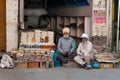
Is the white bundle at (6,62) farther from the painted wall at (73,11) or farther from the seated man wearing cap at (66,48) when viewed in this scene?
the painted wall at (73,11)

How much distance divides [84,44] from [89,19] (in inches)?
71.6

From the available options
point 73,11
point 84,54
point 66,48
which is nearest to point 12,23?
point 66,48

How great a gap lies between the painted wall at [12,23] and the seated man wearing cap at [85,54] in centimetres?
244

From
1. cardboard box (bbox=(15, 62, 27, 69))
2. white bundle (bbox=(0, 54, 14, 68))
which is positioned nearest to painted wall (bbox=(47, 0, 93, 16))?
cardboard box (bbox=(15, 62, 27, 69))

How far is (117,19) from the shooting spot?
544 inches

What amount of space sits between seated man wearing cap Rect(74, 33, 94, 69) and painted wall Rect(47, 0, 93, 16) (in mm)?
1915

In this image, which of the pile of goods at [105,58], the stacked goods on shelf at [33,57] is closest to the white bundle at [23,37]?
the stacked goods on shelf at [33,57]

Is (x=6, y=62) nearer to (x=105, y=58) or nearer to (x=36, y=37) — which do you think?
(x=36, y=37)

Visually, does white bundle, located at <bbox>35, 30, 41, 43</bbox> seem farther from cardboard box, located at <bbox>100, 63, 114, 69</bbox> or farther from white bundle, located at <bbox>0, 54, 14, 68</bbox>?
cardboard box, located at <bbox>100, 63, 114, 69</bbox>

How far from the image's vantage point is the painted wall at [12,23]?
13305 millimetres

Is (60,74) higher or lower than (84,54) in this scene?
lower

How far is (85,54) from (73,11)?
405 centimetres

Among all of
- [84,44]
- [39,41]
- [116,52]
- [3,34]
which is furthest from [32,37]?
[116,52]

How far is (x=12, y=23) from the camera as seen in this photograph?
13.3 metres
